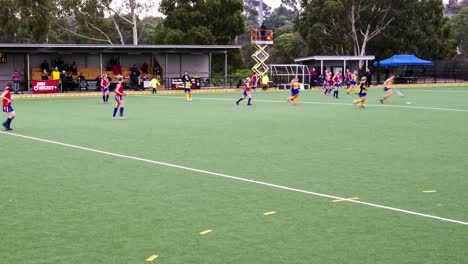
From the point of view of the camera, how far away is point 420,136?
17312mm

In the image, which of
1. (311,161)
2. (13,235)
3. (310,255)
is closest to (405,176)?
(311,161)

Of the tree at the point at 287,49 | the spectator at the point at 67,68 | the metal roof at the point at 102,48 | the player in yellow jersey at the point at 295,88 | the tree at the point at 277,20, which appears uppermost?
the tree at the point at 277,20

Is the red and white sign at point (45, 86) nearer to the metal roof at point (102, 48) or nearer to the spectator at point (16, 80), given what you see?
the spectator at point (16, 80)

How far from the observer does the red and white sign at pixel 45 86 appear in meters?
44.8

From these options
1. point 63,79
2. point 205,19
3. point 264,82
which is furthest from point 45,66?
point 205,19

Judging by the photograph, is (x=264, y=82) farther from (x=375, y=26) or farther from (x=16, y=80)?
(x=375, y=26)

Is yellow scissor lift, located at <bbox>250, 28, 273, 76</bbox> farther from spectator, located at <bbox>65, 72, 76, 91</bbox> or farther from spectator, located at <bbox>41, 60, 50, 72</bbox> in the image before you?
spectator, located at <bbox>41, 60, 50, 72</bbox>

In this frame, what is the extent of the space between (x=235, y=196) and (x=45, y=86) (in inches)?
1514

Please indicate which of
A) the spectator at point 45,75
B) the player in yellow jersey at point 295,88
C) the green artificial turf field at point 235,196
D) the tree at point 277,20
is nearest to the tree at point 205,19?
the spectator at point 45,75

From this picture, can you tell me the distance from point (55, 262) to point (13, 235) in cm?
124

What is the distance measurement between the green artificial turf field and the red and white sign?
2712cm

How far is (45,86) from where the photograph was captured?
45312 mm

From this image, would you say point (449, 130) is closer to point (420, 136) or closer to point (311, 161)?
point (420, 136)

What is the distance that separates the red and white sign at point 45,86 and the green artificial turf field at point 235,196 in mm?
27119
